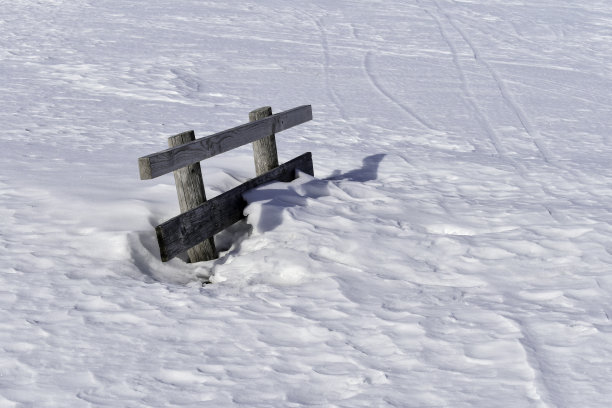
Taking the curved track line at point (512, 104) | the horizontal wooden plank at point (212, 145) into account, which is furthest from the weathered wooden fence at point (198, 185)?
the curved track line at point (512, 104)

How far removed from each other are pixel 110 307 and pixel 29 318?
19.9 inches

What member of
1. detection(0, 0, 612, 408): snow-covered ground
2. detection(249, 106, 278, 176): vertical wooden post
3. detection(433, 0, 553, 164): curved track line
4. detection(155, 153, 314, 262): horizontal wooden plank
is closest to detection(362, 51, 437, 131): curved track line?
detection(0, 0, 612, 408): snow-covered ground

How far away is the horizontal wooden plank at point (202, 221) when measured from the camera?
5777 mm

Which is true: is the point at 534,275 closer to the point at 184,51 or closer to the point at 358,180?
the point at 358,180

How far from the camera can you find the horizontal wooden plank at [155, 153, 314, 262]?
5777mm

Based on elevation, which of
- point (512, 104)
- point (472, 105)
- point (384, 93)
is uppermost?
point (384, 93)

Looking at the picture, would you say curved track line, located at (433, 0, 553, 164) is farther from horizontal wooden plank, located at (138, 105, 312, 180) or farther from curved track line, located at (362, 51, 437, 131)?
horizontal wooden plank, located at (138, 105, 312, 180)

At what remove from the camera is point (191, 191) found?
6.27m

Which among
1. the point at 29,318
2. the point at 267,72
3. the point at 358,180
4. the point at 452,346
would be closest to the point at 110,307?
the point at 29,318

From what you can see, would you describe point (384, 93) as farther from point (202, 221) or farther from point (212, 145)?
point (202, 221)

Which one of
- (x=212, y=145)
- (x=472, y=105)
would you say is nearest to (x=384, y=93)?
(x=472, y=105)

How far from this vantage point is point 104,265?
554cm

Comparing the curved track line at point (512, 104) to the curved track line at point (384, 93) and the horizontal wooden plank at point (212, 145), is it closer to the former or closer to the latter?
the curved track line at point (384, 93)

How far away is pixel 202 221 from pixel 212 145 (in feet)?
2.08
